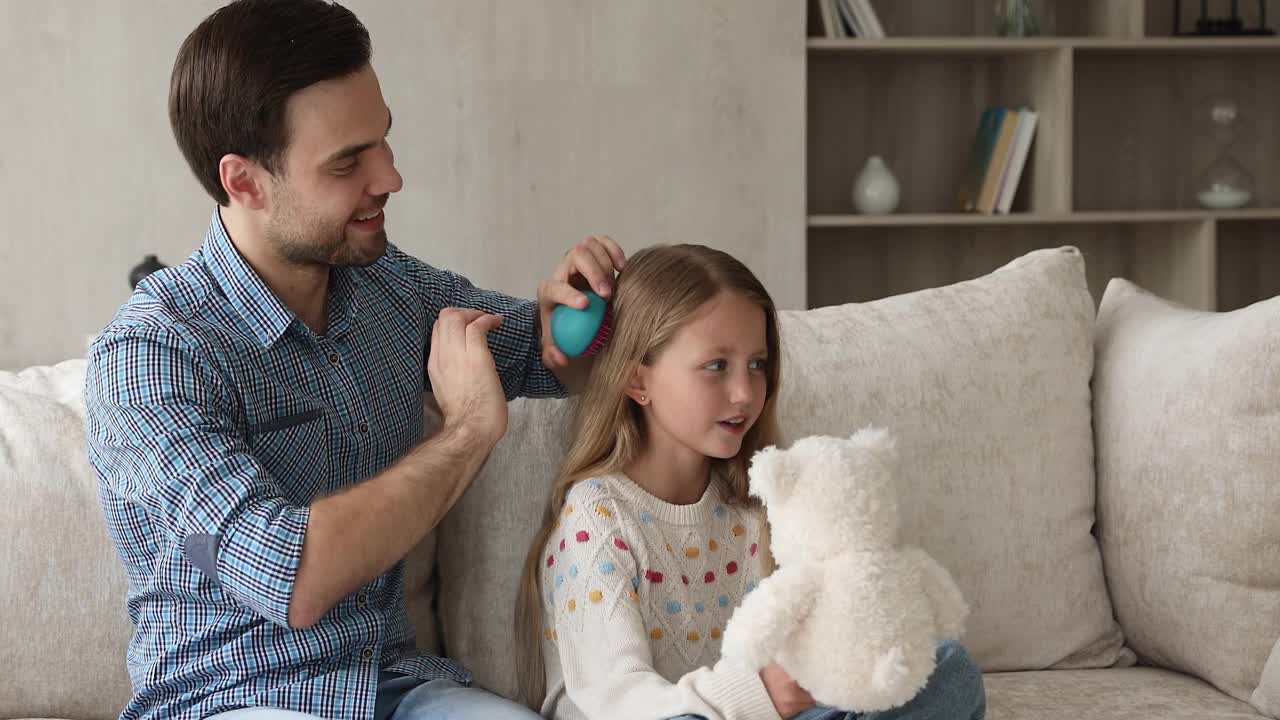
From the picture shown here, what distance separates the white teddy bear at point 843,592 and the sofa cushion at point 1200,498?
65cm

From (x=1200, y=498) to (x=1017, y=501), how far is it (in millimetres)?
230

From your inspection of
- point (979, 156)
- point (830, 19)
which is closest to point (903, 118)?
point (979, 156)

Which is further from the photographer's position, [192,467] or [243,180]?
[243,180]

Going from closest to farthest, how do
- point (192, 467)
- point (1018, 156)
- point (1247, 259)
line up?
point (192, 467) → point (1018, 156) → point (1247, 259)

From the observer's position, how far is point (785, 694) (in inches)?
45.4

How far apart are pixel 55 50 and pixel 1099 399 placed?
7.99ft

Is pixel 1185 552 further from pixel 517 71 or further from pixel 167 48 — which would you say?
pixel 167 48

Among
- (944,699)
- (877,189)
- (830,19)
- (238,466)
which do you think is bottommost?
(944,699)

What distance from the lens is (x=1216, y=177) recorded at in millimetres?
3383

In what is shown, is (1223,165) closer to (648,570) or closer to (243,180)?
(648,570)

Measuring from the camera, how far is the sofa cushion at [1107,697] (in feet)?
5.01

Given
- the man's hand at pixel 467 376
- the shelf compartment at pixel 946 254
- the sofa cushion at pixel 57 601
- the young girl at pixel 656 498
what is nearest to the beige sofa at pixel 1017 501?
the sofa cushion at pixel 57 601

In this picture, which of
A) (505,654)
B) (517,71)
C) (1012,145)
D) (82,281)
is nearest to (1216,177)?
(1012,145)

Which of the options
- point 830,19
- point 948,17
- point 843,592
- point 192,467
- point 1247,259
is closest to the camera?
point 843,592
